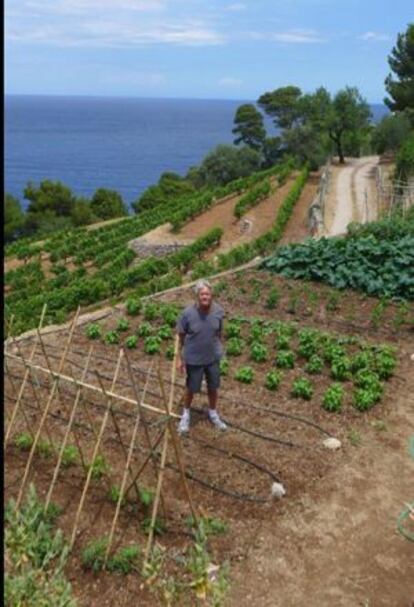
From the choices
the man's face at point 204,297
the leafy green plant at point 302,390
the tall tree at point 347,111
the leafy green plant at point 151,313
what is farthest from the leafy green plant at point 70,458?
the tall tree at point 347,111

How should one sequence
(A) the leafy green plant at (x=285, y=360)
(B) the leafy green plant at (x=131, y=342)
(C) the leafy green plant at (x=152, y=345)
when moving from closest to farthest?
(A) the leafy green plant at (x=285, y=360) → (C) the leafy green plant at (x=152, y=345) → (B) the leafy green plant at (x=131, y=342)

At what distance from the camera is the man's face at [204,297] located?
7.07 metres

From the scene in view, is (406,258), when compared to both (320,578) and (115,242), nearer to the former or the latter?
(320,578)

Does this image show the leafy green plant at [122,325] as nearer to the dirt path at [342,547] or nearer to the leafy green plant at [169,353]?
the leafy green plant at [169,353]

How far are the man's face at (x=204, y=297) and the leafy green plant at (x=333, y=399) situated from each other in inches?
91.9

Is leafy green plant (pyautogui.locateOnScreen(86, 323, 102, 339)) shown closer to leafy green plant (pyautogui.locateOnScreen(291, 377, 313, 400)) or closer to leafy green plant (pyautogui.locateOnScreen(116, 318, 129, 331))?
leafy green plant (pyautogui.locateOnScreen(116, 318, 129, 331))

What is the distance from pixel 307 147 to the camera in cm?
4694

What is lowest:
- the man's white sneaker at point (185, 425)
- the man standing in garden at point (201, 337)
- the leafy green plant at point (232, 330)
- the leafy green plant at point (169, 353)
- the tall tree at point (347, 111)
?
the man's white sneaker at point (185, 425)

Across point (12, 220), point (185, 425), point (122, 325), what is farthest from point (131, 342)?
point (12, 220)

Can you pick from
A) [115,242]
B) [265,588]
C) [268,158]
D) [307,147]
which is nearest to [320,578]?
[265,588]

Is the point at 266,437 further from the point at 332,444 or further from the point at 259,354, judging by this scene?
the point at 259,354

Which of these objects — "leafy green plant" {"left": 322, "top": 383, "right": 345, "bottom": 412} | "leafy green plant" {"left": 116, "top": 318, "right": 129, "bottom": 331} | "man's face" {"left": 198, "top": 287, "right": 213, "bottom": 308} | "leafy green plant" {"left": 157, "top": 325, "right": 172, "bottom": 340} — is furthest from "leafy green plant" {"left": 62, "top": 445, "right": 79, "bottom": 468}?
"leafy green plant" {"left": 116, "top": 318, "right": 129, "bottom": 331}

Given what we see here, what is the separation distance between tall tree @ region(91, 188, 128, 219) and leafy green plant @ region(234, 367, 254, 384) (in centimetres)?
4934

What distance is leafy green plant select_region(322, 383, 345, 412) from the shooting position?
8.30 m
